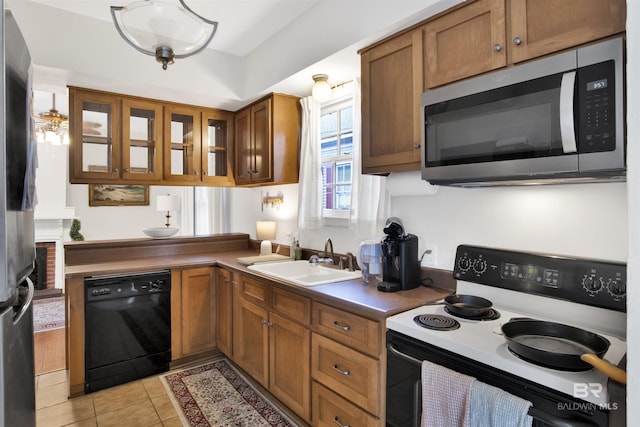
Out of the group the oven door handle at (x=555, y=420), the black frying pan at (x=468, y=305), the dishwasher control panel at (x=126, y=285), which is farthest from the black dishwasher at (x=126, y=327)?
the oven door handle at (x=555, y=420)

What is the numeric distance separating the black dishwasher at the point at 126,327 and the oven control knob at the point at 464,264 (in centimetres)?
218

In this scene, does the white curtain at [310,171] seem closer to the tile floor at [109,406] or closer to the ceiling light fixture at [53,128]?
the tile floor at [109,406]

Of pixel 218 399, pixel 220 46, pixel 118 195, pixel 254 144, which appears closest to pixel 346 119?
pixel 254 144

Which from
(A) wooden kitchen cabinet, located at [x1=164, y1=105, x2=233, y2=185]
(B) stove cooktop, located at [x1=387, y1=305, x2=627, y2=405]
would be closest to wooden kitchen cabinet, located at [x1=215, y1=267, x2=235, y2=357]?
(A) wooden kitchen cabinet, located at [x1=164, y1=105, x2=233, y2=185]

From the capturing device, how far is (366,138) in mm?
2018

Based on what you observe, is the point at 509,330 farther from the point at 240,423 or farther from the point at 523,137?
the point at 240,423

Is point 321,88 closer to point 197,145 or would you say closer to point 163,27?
point 163,27

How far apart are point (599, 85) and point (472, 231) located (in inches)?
34.9

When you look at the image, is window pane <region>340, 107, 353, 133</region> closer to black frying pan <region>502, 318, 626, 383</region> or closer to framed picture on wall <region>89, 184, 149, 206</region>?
Answer: black frying pan <region>502, 318, 626, 383</region>

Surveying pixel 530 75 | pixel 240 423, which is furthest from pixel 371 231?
pixel 240 423

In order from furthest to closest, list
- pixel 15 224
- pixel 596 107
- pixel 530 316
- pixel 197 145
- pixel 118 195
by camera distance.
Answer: pixel 118 195
pixel 197 145
pixel 530 316
pixel 596 107
pixel 15 224

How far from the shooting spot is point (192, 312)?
9.56 ft

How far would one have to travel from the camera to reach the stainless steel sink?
7.39ft

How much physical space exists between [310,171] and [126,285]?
1.64 m
